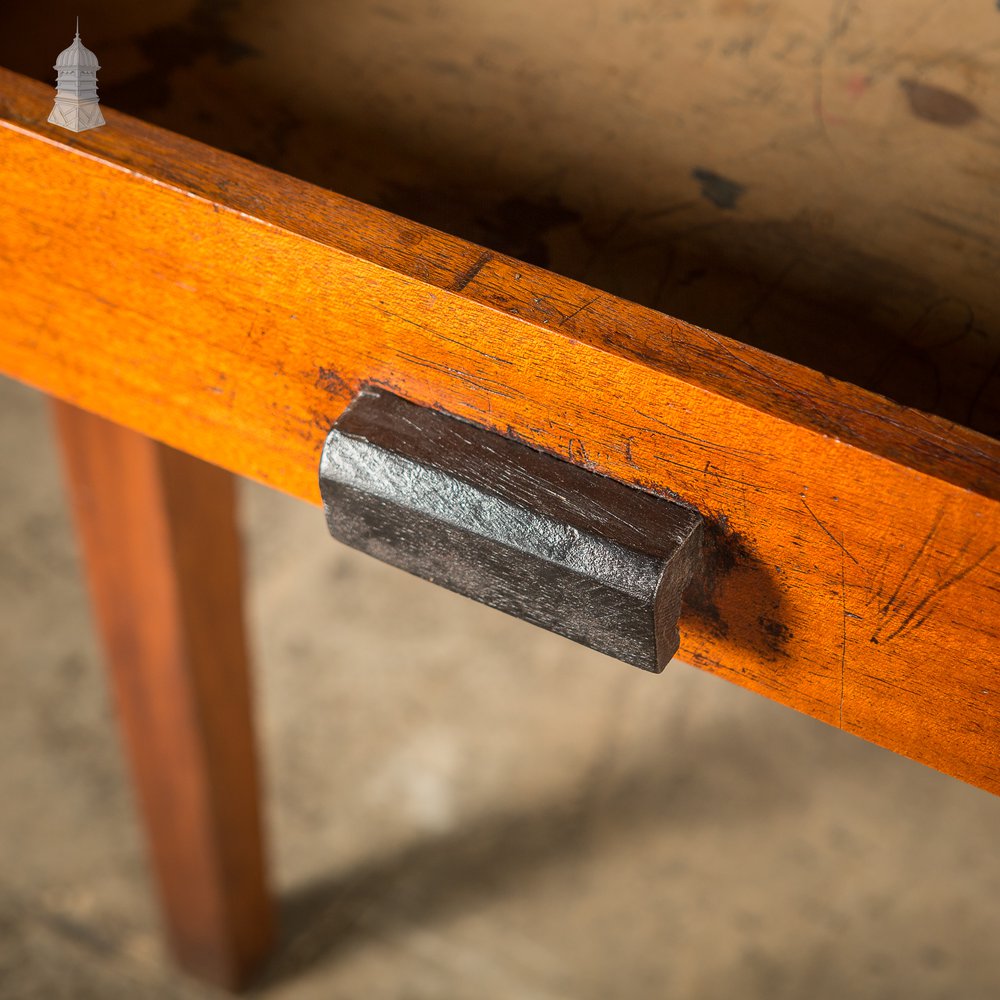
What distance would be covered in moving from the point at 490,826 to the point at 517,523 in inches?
51.1

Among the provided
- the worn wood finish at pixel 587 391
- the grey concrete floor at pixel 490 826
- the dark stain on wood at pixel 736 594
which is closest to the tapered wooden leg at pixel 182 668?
the grey concrete floor at pixel 490 826

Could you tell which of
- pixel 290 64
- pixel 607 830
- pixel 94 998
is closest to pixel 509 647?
pixel 607 830

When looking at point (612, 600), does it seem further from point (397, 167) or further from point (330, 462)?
point (397, 167)

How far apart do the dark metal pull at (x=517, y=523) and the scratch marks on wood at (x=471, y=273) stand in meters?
0.05

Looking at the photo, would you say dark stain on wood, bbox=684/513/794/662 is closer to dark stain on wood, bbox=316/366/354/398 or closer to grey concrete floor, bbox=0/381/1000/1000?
dark stain on wood, bbox=316/366/354/398

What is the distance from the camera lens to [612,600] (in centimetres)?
39

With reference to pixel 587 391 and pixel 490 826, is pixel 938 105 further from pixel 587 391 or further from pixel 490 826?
pixel 490 826

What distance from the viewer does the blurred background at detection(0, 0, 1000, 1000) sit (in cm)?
48

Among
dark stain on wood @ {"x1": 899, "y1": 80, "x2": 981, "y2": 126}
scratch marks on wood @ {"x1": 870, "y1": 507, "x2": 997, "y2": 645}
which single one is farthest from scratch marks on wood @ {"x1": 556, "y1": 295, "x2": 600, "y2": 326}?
dark stain on wood @ {"x1": 899, "y1": 80, "x2": 981, "y2": 126}

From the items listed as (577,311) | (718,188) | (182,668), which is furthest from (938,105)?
(182,668)

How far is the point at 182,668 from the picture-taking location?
1.09 m

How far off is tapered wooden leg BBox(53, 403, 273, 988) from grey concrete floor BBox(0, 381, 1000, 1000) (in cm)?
17

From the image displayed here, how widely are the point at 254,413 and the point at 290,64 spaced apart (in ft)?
0.62

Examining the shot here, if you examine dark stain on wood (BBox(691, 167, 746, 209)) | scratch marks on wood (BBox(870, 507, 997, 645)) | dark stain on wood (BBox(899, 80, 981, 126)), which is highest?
dark stain on wood (BBox(899, 80, 981, 126))
